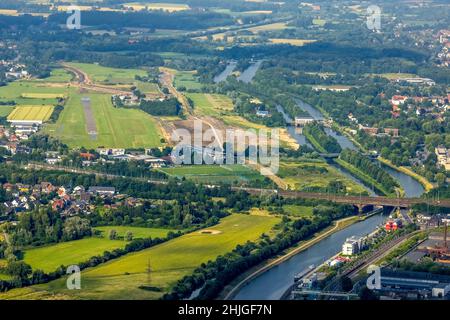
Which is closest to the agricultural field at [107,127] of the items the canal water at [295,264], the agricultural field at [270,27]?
the canal water at [295,264]

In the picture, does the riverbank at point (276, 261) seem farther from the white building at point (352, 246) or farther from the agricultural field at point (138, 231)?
the agricultural field at point (138, 231)

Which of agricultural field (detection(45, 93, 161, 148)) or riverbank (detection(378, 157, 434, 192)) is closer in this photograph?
riverbank (detection(378, 157, 434, 192))

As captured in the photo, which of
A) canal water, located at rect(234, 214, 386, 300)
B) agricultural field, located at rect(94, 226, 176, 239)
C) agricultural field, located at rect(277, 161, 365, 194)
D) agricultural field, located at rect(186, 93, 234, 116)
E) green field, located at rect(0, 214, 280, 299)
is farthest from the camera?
agricultural field, located at rect(186, 93, 234, 116)

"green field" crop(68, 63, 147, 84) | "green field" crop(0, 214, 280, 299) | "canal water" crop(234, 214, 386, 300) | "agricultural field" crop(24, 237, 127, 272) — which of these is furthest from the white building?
"green field" crop(68, 63, 147, 84)

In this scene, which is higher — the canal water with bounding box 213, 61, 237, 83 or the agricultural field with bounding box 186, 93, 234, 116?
the agricultural field with bounding box 186, 93, 234, 116

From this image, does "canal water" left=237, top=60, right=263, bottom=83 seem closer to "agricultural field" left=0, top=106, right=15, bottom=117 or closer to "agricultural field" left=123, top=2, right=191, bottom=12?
"agricultural field" left=0, top=106, right=15, bottom=117

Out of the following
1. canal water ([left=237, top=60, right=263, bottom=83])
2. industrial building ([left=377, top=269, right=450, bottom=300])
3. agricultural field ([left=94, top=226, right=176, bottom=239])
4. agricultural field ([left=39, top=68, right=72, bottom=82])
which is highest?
industrial building ([left=377, top=269, right=450, bottom=300])

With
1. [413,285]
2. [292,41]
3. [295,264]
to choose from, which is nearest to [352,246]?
[295,264]

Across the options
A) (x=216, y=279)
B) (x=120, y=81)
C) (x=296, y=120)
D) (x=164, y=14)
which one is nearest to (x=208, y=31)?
(x=164, y=14)
